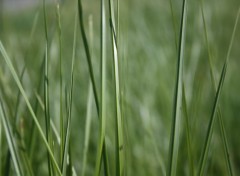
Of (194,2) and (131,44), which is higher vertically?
(194,2)

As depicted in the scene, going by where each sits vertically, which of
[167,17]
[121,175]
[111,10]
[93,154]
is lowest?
[93,154]

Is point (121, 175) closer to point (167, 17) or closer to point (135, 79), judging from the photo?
point (135, 79)

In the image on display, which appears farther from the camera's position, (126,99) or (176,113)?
(126,99)

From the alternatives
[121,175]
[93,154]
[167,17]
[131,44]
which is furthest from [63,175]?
[167,17]

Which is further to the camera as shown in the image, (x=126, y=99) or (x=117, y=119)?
(x=126, y=99)

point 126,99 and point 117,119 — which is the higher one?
point 117,119

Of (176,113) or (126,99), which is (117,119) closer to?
(176,113)

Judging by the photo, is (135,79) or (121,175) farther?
(135,79)

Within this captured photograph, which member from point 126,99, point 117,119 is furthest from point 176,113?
point 126,99
